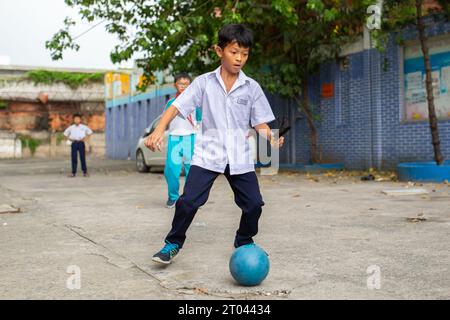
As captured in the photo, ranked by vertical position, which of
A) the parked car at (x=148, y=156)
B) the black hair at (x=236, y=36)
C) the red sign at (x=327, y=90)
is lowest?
the parked car at (x=148, y=156)

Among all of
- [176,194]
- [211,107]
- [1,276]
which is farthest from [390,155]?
[1,276]

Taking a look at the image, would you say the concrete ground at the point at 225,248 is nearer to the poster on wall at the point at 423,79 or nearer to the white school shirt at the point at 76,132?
the poster on wall at the point at 423,79

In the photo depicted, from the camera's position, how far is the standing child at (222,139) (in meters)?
4.31

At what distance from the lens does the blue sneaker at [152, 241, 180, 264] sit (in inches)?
169

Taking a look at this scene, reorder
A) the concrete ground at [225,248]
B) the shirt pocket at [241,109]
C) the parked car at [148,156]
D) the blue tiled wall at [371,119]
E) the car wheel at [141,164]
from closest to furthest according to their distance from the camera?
the concrete ground at [225,248] < the shirt pocket at [241,109] < the blue tiled wall at [371,119] < the parked car at [148,156] < the car wheel at [141,164]

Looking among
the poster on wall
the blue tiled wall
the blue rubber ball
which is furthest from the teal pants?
the poster on wall

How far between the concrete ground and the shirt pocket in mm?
1065

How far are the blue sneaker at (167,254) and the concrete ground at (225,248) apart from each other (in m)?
0.07

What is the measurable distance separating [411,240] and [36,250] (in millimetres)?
3233

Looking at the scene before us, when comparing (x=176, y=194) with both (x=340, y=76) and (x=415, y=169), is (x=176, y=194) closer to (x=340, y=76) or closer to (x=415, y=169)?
(x=415, y=169)

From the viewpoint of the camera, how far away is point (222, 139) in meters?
4.36

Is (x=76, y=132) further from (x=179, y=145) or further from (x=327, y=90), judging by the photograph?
(x=179, y=145)

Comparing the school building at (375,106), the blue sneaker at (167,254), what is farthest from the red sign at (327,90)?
the blue sneaker at (167,254)

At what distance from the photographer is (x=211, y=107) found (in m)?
4.40
